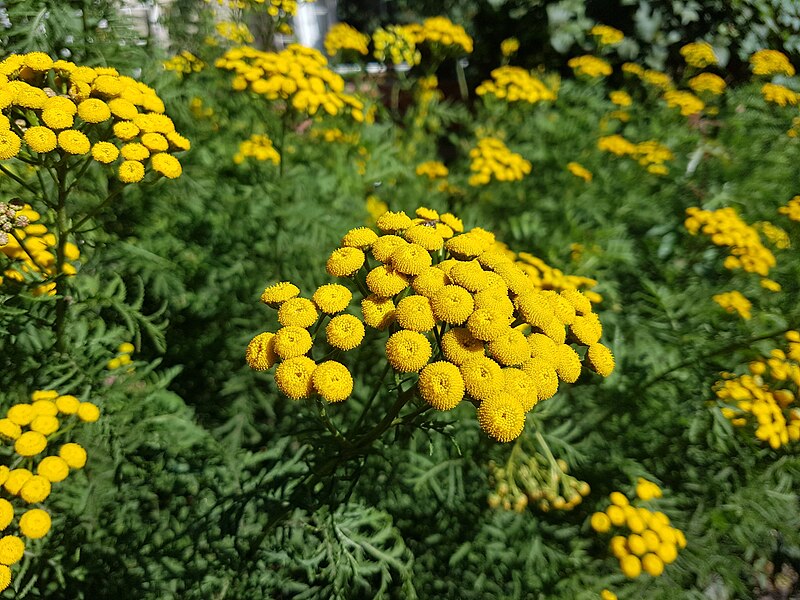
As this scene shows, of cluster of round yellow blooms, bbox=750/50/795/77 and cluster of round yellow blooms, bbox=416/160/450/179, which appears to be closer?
cluster of round yellow blooms, bbox=416/160/450/179

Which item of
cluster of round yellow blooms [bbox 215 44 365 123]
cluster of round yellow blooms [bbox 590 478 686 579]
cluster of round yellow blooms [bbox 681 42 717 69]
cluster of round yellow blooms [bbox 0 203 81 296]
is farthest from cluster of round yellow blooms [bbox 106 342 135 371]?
cluster of round yellow blooms [bbox 681 42 717 69]

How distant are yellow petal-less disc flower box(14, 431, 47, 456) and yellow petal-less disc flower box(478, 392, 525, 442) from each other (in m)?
1.83

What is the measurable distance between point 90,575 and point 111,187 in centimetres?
221

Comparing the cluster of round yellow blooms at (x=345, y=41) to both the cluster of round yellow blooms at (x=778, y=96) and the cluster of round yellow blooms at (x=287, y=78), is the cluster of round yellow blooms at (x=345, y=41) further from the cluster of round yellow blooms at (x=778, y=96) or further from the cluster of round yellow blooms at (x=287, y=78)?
the cluster of round yellow blooms at (x=778, y=96)

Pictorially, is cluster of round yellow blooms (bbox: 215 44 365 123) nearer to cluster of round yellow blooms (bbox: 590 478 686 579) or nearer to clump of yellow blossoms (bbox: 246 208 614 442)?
clump of yellow blossoms (bbox: 246 208 614 442)

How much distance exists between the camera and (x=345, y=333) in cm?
173

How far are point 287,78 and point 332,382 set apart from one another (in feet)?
7.59

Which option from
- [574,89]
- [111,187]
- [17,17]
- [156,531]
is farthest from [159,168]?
[574,89]

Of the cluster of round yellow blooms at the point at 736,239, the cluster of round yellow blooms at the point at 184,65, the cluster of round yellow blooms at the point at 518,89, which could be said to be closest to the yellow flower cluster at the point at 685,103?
the cluster of round yellow blooms at the point at 518,89

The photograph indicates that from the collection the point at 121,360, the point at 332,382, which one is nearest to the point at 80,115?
the point at 121,360

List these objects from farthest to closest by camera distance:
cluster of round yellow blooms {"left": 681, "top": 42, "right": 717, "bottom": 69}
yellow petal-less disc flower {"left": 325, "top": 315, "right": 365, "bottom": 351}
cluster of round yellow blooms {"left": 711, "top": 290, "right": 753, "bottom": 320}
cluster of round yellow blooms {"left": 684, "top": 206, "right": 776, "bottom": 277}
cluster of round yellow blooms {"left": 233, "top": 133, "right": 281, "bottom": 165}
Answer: cluster of round yellow blooms {"left": 681, "top": 42, "right": 717, "bottom": 69}, cluster of round yellow blooms {"left": 684, "top": 206, "right": 776, "bottom": 277}, cluster of round yellow blooms {"left": 233, "top": 133, "right": 281, "bottom": 165}, cluster of round yellow blooms {"left": 711, "top": 290, "right": 753, "bottom": 320}, yellow petal-less disc flower {"left": 325, "top": 315, "right": 365, "bottom": 351}

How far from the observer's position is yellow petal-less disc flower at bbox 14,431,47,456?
1.98 m

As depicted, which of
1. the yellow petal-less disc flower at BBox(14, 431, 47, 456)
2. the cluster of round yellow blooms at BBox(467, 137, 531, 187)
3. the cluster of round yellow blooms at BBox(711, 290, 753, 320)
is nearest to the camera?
the yellow petal-less disc flower at BBox(14, 431, 47, 456)

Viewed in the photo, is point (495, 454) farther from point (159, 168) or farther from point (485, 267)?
point (159, 168)
